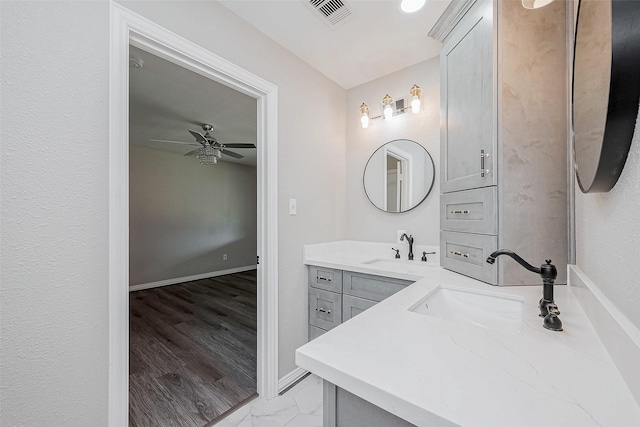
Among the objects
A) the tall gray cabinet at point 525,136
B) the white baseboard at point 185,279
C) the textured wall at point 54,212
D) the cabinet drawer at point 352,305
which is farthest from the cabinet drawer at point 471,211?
the white baseboard at point 185,279

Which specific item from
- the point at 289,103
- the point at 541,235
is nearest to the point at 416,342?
the point at 541,235

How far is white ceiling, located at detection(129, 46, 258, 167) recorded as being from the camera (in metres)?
2.19

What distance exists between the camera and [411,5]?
150 centimetres

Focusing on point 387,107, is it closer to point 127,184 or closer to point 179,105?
point 127,184

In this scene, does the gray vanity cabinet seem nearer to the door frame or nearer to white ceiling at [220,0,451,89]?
the door frame

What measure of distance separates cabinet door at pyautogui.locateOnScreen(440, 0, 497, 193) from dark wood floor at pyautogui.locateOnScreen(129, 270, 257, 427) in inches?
78.3

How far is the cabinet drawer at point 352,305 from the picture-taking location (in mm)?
1790

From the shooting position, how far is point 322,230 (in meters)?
2.30

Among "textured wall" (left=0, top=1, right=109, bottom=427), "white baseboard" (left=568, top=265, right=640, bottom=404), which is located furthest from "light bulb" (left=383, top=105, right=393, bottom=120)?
"textured wall" (left=0, top=1, right=109, bottom=427)

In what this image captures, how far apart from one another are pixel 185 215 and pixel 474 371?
5.17 metres

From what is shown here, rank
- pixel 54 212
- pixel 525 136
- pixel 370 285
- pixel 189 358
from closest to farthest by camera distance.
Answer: pixel 54 212 < pixel 525 136 < pixel 370 285 < pixel 189 358

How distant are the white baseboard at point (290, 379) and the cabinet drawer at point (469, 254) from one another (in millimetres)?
1320

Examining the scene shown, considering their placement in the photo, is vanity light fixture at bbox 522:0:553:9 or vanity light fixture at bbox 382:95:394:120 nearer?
vanity light fixture at bbox 522:0:553:9

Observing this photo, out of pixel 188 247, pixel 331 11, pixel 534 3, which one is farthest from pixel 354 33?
pixel 188 247
